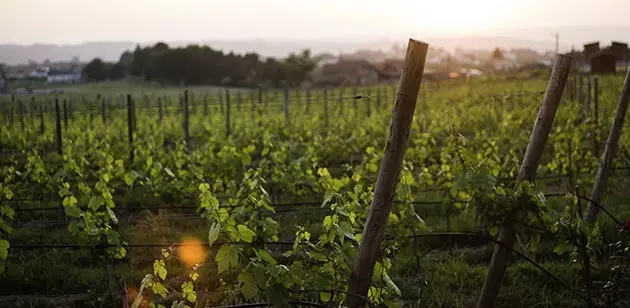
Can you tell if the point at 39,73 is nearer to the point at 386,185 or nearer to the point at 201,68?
the point at 386,185

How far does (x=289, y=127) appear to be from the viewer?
16906 mm

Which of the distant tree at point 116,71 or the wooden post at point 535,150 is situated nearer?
the wooden post at point 535,150

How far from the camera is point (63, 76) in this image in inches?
1292

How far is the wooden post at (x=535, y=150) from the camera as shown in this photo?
14.1 ft

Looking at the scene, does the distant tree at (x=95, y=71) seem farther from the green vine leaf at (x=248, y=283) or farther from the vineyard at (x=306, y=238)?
the green vine leaf at (x=248, y=283)

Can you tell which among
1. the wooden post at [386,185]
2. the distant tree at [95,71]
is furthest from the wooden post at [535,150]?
the distant tree at [95,71]

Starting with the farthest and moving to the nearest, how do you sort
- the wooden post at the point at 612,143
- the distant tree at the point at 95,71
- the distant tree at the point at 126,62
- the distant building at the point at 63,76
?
the distant tree at the point at 126,62, the distant tree at the point at 95,71, the distant building at the point at 63,76, the wooden post at the point at 612,143

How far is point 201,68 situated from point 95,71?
11.7 m

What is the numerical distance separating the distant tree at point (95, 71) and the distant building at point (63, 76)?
6.32 metres

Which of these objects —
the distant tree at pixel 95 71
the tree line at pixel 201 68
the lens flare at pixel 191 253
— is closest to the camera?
the lens flare at pixel 191 253

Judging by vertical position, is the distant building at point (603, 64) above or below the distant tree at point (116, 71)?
above

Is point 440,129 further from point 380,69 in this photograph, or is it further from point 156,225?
point 380,69

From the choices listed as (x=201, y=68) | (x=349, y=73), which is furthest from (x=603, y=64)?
(x=201, y=68)

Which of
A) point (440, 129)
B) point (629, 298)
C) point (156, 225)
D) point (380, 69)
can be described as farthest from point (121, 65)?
point (629, 298)
